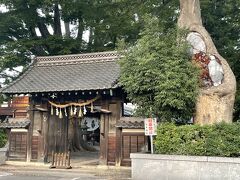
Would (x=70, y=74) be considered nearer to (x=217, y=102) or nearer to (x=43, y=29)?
(x=217, y=102)

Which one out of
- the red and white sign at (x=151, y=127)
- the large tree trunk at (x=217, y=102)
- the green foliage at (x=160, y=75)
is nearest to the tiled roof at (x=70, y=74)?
the green foliage at (x=160, y=75)

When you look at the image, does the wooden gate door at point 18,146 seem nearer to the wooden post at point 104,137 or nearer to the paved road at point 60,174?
the paved road at point 60,174

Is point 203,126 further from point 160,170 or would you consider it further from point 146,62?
point 146,62

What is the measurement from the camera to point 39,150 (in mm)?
18250

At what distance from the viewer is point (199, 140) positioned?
42.4 feet

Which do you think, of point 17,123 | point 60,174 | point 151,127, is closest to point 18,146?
point 17,123

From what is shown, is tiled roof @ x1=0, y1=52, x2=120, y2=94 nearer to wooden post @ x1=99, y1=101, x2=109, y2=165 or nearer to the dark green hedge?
wooden post @ x1=99, y1=101, x2=109, y2=165

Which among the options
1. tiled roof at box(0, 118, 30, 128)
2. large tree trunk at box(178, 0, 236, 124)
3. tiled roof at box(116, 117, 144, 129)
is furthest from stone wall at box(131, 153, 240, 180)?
tiled roof at box(0, 118, 30, 128)

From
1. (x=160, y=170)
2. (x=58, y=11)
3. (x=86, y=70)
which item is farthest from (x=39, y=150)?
(x=58, y=11)

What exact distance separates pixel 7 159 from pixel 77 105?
5.09 m

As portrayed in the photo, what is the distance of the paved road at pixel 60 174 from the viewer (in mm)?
14156

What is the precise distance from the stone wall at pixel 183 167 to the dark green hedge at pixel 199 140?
0.43 meters

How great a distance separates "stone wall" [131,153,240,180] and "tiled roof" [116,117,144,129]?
307 cm

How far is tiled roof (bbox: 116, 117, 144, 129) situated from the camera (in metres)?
16.3
